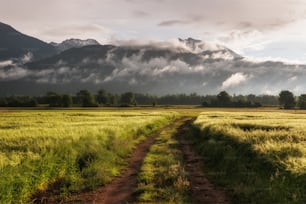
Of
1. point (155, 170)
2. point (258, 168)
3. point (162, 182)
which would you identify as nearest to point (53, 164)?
point (162, 182)

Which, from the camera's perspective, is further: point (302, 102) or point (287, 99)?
point (287, 99)

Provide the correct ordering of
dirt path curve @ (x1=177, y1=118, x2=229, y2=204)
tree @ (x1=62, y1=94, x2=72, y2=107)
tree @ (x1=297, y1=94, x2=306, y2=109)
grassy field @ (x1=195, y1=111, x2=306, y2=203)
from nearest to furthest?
1. grassy field @ (x1=195, y1=111, x2=306, y2=203)
2. dirt path curve @ (x1=177, y1=118, x2=229, y2=204)
3. tree @ (x1=297, y1=94, x2=306, y2=109)
4. tree @ (x1=62, y1=94, x2=72, y2=107)

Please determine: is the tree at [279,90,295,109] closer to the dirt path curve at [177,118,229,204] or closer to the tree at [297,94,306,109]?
the tree at [297,94,306,109]

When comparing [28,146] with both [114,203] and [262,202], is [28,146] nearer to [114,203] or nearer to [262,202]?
[114,203]

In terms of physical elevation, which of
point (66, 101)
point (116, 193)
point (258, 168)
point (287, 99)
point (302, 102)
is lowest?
point (116, 193)

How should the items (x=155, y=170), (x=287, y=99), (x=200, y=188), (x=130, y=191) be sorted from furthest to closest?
(x=287, y=99), (x=155, y=170), (x=200, y=188), (x=130, y=191)

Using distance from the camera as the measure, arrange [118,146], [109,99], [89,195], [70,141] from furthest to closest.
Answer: [109,99], [118,146], [70,141], [89,195]

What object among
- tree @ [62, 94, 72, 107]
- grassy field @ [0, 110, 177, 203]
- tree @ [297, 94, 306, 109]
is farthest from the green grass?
tree @ [297, 94, 306, 109]

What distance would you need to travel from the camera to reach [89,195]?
14219 millimetres

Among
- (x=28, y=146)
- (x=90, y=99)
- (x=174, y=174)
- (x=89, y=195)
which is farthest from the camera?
(x=90, y=99)

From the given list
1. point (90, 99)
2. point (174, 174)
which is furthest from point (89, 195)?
point (90, 99)

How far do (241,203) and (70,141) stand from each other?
35.8ft

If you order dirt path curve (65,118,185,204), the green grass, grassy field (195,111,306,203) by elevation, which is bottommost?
dirt path curve (65,118,185,204)

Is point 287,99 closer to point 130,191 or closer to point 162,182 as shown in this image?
point 162,182
